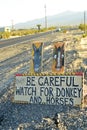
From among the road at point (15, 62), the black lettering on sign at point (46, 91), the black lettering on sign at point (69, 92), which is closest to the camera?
the black lettering on sign at point (69, 92)

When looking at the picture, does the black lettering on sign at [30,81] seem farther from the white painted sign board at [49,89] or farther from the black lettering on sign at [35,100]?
the black lettering on sign at [35,100]

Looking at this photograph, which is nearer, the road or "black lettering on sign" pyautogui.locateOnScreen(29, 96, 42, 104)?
"black lettering on sign" pyautogui.locateOnScreen(29, 96, 42, 104)

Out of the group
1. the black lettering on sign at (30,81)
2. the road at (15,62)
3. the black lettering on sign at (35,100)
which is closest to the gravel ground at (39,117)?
the black lettering on sign at (35,100)

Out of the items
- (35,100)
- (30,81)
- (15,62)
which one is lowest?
(15,62)

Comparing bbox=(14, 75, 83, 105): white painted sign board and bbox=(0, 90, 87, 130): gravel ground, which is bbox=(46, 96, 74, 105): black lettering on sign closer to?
bbox=(14, 75, 83, 105): white painted sign board

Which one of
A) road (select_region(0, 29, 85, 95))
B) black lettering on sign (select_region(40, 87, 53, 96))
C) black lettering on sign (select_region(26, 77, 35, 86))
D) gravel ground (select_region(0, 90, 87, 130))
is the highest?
black lettering on sign (select_region(26, 77, 35, 86))

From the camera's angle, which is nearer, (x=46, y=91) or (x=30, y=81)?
(x=46, y=91)

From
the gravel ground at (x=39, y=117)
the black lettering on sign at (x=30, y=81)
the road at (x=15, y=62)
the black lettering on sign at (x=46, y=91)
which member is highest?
the black lettering on sign at (x=30, y=81)

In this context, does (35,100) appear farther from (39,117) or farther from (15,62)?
(15,62)

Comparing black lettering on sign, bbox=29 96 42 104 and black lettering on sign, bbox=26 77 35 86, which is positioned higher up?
black lettering on sign, bbox=26 77 35 86

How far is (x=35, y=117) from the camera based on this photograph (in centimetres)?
973

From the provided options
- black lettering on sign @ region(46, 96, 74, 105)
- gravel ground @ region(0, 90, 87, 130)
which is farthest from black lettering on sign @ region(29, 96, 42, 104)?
black lettering on sign @ region(46, 96, 74, 105)

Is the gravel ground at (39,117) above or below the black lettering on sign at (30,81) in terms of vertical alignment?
below

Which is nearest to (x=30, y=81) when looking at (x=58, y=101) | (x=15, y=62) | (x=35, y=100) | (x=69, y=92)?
(x=35, y=100)
